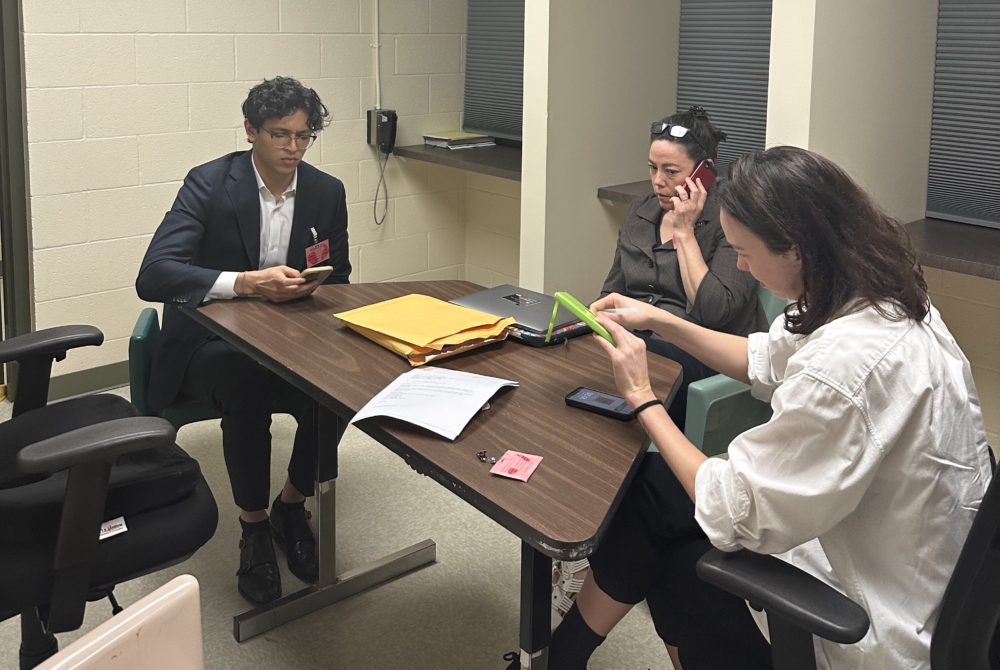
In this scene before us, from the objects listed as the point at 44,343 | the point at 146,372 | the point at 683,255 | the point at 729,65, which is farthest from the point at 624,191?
the point at 44,343

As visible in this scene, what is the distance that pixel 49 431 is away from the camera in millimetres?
1979

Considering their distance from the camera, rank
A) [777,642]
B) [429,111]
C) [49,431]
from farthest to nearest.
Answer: [429,111] < [49,431] < [777,642]

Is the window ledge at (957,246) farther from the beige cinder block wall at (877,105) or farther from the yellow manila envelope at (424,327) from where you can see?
the yellow manila envelope at (424,327)

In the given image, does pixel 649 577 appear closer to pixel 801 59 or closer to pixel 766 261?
pixel 766 261

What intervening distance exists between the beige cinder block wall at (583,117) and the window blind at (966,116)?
1.04 metres

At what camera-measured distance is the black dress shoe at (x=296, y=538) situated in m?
2.58

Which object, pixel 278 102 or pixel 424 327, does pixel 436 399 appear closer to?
pixel 424 327

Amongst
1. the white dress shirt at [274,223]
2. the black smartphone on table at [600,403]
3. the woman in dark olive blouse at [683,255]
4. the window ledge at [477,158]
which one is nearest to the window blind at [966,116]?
the woman in dark olive blouse at [683,255]

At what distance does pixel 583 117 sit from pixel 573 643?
2.17m

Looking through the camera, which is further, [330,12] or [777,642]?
[330,12]

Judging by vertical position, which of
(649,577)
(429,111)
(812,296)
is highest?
(429,111)

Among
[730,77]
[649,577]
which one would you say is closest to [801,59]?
[730,77]

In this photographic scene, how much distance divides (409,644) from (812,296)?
4.42 ft

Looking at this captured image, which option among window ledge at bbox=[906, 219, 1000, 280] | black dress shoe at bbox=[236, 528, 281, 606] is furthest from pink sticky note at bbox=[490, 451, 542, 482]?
window ledge at bbox=[906, 219, 1000, 280]
